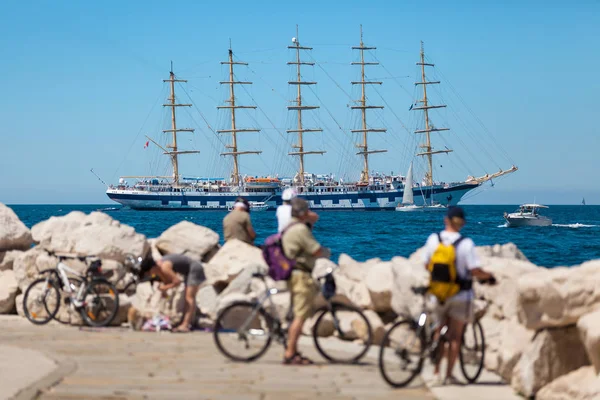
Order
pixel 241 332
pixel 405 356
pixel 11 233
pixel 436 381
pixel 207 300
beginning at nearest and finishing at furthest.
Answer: pixel 405 356, pixel 436 381, pixel 241 332, pixel 207 300, pixel 11 233

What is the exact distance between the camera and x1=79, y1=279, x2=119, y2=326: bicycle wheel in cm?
1094

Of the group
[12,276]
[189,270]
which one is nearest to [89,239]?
[12,276]

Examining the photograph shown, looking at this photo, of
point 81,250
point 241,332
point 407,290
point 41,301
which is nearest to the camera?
point 241,332

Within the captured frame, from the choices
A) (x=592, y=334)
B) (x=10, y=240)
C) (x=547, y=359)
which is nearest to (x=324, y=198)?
(x=10, y=240)

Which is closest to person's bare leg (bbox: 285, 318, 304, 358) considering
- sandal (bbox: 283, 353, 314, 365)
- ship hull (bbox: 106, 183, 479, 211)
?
sandal (bbox: 283, 353, 314, 365)

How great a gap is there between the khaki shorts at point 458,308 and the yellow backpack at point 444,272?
0.05 metres

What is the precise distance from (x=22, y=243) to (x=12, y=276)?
5.29ft

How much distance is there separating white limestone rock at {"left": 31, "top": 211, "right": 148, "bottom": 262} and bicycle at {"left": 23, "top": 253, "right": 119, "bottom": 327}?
18.6 inches

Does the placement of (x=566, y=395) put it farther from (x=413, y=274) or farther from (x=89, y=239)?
(x=89, y=239)

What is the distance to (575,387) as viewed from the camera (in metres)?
7.34

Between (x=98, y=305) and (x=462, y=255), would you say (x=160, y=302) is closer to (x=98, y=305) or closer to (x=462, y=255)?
(x=98, y=305)

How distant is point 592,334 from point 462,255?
4.14ft

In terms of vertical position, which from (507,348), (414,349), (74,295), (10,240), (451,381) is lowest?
(451,381)

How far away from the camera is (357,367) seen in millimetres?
8391
